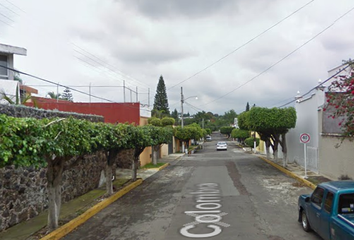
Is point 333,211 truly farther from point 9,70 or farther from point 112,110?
point 112,110

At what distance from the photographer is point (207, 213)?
1018cm

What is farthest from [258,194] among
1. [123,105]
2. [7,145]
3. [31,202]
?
[123,105]

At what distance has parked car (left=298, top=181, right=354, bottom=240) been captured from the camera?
18.6ft

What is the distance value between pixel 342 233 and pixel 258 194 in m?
7.86

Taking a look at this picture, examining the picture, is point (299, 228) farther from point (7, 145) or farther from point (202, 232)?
point (7, 145)

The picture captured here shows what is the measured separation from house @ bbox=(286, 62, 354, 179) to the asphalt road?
233 centimetres

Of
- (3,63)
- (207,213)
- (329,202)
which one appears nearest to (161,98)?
(3,63)

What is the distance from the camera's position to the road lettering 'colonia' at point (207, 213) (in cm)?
814

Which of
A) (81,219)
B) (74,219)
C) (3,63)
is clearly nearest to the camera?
(74,219)

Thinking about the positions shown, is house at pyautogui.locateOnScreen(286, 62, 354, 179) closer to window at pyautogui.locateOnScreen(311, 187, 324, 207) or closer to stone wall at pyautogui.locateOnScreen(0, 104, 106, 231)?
window at pyautogui.locateOnScreen(311, 187, 324, 207)

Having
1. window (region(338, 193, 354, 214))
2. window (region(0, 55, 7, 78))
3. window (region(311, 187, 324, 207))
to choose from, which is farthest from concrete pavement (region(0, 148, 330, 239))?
window (region(0, 55, 7, 78))

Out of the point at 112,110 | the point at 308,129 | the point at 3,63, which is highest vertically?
the point at 3,63

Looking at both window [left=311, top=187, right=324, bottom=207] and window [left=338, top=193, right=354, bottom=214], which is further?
window [left=311, top=187, right=324, bottom=207]

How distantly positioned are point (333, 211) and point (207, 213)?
464cm
